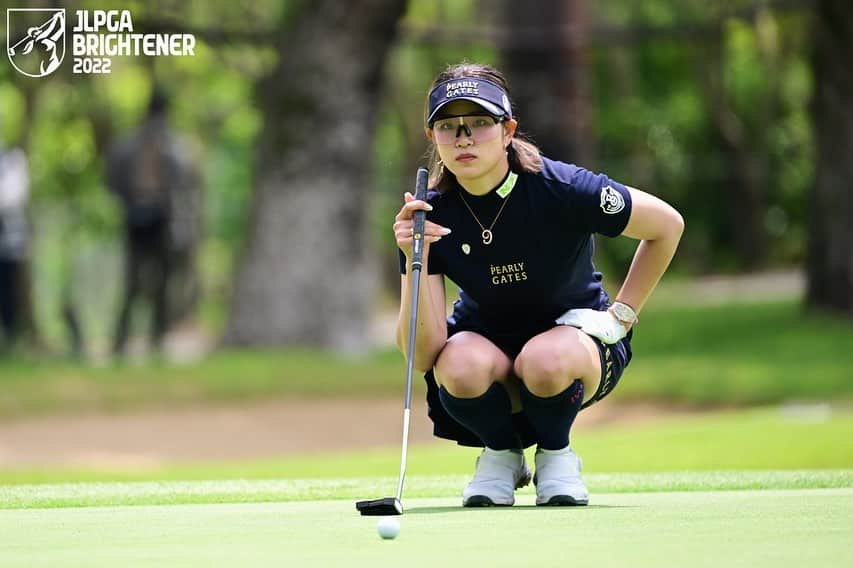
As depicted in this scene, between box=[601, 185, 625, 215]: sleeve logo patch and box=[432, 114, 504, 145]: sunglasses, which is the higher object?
box=[432, 114, 504, 145]: sunglasses

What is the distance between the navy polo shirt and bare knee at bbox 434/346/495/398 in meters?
0.24

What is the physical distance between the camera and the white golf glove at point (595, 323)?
5.68 meters

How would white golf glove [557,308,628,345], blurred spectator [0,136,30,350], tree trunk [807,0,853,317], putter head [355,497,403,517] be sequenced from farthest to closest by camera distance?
tree trunk [807,0,853,317] < blurred spectator [0,136,30,350] < white golf glove [557,308,628,345] < putter head [355,497,403,517]

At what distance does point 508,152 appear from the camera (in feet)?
18.5

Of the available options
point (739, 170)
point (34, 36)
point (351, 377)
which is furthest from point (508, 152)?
point (739, 170)

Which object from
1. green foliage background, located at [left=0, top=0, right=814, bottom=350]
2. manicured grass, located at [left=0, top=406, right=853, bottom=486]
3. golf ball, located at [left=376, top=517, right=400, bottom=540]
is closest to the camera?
golf ball, located at [left=376, top=517, right=400, bottom=540]

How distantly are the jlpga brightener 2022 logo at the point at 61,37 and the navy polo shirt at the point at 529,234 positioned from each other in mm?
10773

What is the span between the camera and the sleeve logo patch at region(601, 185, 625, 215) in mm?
5539

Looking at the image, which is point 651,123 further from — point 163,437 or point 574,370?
point 574,370

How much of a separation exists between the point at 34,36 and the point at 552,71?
6.16 meters

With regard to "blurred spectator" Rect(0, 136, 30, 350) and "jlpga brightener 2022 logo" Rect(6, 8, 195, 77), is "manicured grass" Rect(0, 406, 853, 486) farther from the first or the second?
"jlpga brightener 2022 logo" Rect(6, 8, 195, 77)

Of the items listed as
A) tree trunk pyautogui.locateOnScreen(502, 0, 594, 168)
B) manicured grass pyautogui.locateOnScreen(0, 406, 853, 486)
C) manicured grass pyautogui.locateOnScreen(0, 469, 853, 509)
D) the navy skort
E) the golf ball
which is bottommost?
manicured grass pyautogui.locateOnScreen(0, 406, 853, 486)

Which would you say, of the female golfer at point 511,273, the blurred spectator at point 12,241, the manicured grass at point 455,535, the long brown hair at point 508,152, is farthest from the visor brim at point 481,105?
the blurred spectator at point 12,241

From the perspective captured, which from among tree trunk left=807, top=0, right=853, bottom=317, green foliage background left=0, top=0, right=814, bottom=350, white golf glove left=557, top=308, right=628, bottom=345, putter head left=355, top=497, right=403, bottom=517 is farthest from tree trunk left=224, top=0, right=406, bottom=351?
putter head left=355, top=497, right=403, bottom=517
